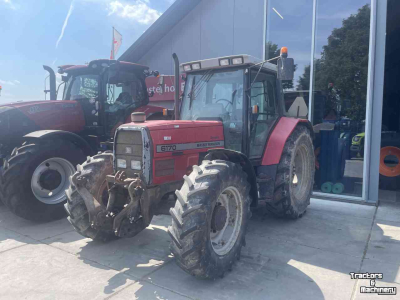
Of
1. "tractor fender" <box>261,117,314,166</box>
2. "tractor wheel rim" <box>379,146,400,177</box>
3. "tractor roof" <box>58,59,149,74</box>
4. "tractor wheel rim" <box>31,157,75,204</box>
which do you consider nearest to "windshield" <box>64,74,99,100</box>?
"tractor roof" <box>58,59,149,74</box>

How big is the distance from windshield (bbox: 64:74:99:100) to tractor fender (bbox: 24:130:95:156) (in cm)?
117

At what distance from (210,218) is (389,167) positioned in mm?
6198

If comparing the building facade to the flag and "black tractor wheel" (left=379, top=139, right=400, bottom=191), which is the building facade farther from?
the flag

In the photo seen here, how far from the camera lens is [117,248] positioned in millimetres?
4062

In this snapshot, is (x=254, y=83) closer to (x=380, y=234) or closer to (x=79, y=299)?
(x=380, y=234)

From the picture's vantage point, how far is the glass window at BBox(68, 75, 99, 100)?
640 centimetres

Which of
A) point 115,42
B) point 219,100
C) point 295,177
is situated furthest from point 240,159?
point 115,42

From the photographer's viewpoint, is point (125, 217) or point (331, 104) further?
point (331, 104)

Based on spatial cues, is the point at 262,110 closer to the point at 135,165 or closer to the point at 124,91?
the point at 135,165

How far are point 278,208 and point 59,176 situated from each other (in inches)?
138

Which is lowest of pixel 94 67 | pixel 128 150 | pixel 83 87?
pixel 128 150

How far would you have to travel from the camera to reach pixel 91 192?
12.4 ft

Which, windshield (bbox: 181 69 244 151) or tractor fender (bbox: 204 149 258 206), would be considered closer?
tractor fender (bbox: 204 149 258 206)

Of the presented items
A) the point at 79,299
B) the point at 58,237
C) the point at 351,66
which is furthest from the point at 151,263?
the point at 351,66
